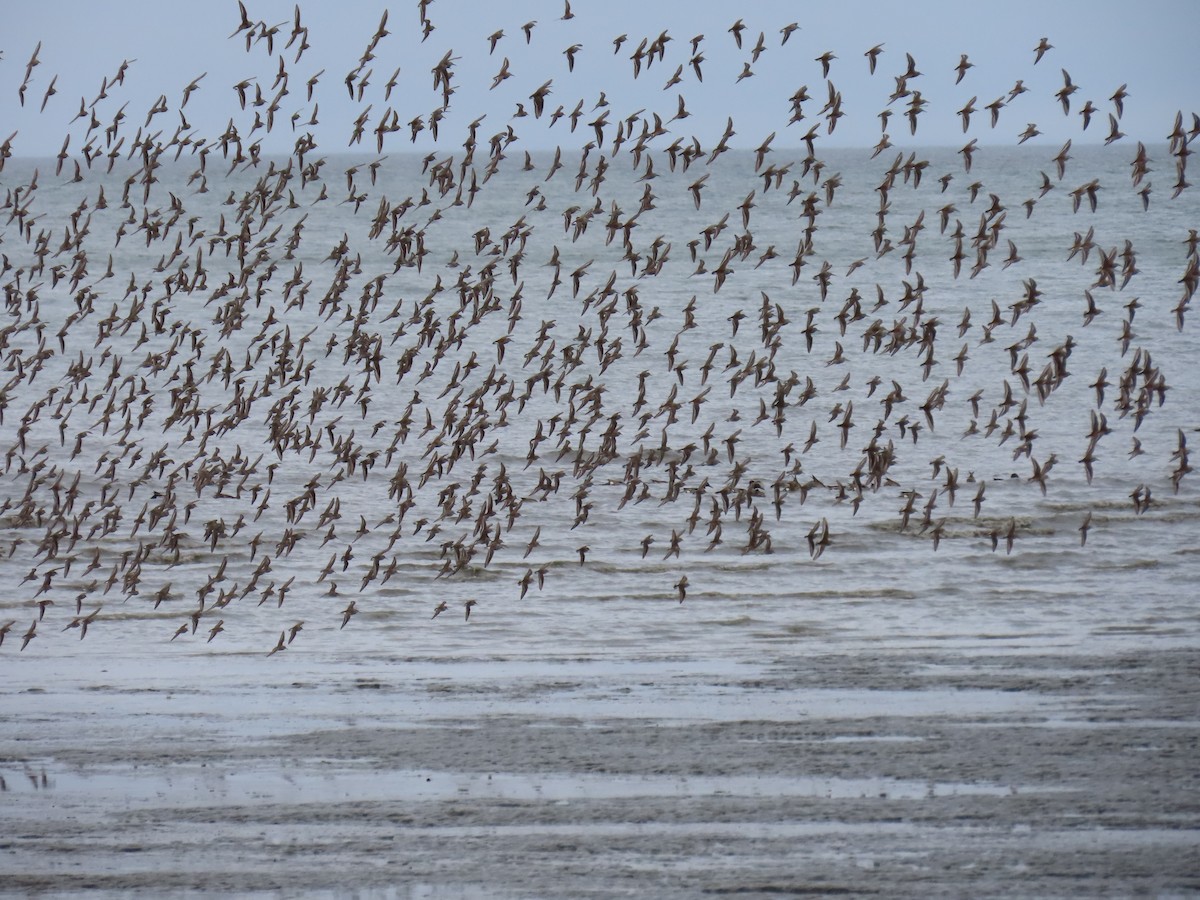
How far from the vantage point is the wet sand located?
1288 centimetres

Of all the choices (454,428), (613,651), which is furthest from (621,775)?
A: (454,428)

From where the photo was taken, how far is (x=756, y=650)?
21156 mm

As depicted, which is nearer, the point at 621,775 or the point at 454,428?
the point at 621,775

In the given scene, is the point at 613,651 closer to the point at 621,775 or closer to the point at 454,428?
the point at 621,775

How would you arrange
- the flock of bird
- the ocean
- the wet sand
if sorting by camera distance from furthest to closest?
the flock of bird
the ocean
the wet sand

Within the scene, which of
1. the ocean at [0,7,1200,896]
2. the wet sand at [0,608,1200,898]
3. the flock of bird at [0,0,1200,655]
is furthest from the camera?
the flock of bird at [0,0,1200,655]

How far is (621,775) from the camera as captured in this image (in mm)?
15297

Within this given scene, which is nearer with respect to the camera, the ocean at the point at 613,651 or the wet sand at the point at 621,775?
the wet sand at the point at 621,775

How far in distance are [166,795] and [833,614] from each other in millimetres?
11355

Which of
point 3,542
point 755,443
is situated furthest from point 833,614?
point 755,443

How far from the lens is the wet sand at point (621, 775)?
1288cm

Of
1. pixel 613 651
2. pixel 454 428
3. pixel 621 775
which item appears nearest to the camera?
pixel 621 775

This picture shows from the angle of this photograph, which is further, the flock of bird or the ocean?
the flock of bird

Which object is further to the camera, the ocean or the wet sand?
the ocean
